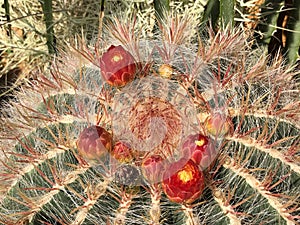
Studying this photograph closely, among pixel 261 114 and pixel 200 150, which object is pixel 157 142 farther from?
pixel 261 114

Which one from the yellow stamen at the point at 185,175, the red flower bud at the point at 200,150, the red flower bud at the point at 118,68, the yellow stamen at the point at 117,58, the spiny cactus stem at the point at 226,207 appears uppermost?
the yellow stamen at the point at 117,58

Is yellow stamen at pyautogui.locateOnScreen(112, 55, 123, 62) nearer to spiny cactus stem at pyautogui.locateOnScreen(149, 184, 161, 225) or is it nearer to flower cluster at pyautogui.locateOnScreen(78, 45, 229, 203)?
flower cluster at pyautogui.locateOnScreen(78, 45, 229, 203)

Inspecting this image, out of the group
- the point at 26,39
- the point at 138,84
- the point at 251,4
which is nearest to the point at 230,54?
the point at 138,84

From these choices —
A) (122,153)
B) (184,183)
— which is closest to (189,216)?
(184,183)

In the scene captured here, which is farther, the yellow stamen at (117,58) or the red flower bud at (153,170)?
the yellow stamen at (117,58)

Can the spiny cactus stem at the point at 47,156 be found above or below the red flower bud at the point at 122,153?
below

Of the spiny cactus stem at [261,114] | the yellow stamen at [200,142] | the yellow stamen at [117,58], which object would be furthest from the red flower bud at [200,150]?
the yellow stamen at [117,58]

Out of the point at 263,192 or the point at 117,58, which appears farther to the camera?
the point at 117,58

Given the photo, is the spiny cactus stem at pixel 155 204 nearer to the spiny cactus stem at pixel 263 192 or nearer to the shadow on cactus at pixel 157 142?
the shadow on cactus at pixel 157 142

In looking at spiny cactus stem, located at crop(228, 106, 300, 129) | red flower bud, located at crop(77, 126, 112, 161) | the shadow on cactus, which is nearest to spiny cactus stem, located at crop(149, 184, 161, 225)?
the shadow on cactus
